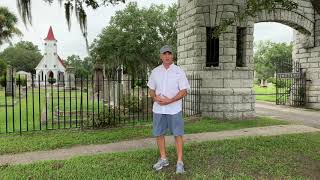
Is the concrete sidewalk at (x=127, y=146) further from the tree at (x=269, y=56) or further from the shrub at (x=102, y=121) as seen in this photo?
the tree at (x=269, y=56)

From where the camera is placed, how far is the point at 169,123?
5.68 meters

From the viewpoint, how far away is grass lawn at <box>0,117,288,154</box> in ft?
24.5

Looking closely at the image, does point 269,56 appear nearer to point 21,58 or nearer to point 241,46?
point 21,58

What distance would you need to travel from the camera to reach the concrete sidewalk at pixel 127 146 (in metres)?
6.55

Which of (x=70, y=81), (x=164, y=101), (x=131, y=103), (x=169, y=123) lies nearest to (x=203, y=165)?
(x=169, y=123)

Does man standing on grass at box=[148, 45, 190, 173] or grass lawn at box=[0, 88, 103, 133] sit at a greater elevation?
man standing on grass at box=[148, 45, 190, 173]

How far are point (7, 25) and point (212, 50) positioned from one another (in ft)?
92.8

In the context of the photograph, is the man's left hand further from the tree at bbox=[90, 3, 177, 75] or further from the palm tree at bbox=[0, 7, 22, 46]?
the palm tree at bbox=[0, 7, 22, 46]

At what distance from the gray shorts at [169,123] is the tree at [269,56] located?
227 feet

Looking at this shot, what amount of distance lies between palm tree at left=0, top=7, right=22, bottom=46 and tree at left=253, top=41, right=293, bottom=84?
166ft

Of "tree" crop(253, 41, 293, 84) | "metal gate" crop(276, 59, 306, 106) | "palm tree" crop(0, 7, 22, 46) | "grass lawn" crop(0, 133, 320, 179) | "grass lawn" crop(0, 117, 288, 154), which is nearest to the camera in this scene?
"grass lawn" crop(0, 133, 320, 179)

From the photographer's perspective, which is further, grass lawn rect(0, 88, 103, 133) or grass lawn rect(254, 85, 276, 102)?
grass lawn rect(254, 85, 276, 102)

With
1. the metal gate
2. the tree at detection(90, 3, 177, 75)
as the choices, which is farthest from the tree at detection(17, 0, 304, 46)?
the tree at detection(90, 3, 177, 75)

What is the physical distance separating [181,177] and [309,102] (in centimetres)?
1249
